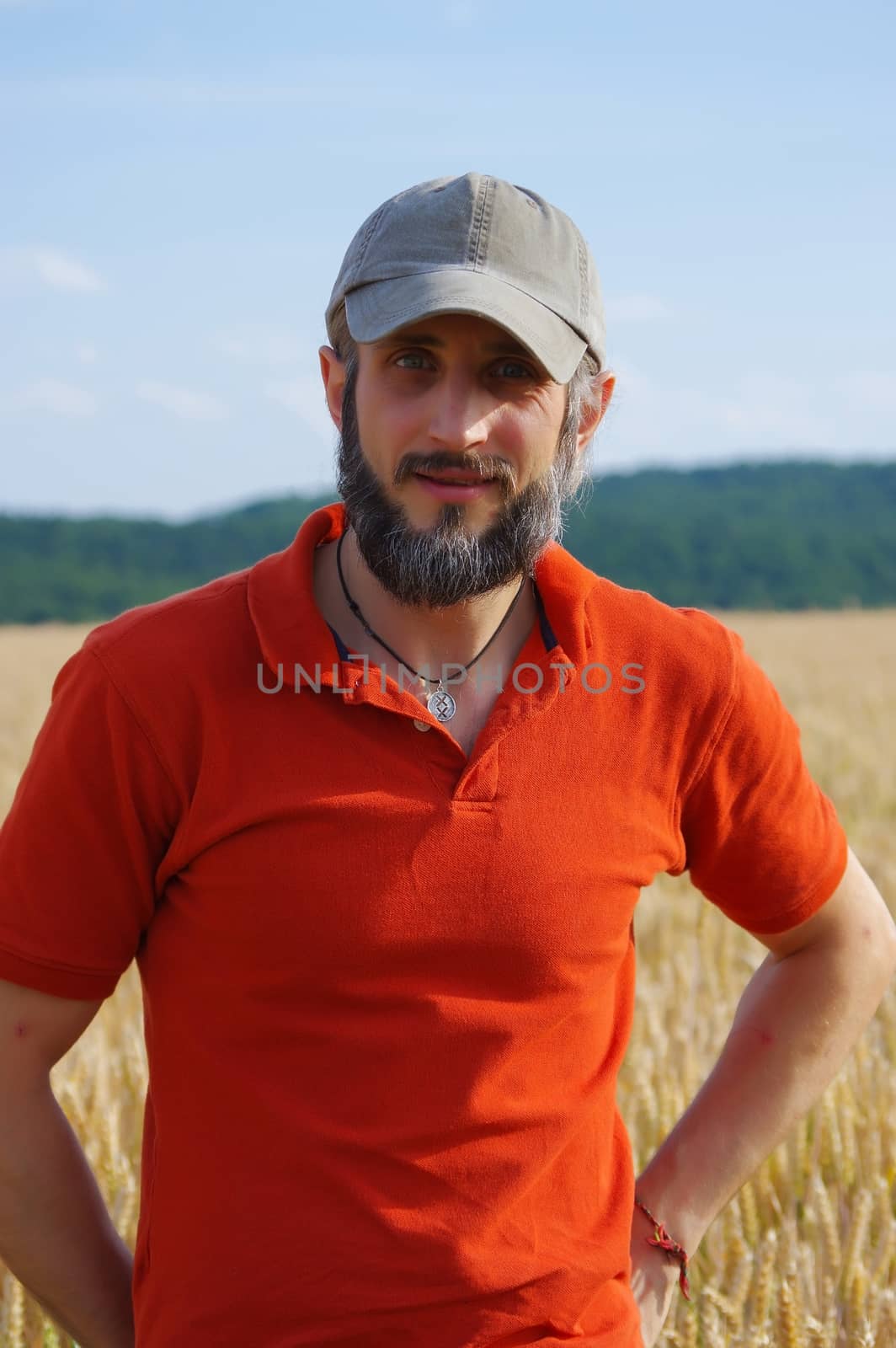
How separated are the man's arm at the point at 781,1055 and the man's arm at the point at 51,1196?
0.80 metres

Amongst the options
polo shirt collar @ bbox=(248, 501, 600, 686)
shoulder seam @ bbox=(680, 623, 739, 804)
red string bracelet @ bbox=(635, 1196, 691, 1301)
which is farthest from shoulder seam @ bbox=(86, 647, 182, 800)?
Result: red string bracelet @ bbox=(635, 1196, 691, 1301)

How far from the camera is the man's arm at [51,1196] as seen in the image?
5.99 feet

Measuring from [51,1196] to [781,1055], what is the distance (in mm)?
1094

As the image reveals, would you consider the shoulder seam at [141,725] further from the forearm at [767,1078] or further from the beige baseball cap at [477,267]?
the forearm at [767,1078]

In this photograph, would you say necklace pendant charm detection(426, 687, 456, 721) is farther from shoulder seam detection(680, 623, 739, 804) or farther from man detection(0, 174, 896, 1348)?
shoulder seam detection(680, 623, 739, 804)

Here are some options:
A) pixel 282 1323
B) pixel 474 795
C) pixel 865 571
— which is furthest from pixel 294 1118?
pixel 865 571

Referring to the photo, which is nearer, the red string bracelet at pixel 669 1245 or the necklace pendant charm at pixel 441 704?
the necklace pendant charm at pixel 441 704

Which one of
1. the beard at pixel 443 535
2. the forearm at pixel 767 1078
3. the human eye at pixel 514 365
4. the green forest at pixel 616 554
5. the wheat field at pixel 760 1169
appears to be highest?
the green forest at pixel 616 554

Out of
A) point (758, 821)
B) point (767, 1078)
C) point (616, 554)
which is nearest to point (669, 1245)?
point (767, 1078)

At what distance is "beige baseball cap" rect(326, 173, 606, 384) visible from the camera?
1.89 meters

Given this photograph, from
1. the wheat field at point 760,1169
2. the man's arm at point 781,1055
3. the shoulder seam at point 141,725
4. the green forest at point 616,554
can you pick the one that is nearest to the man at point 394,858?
the shoulder seam at point 141,725

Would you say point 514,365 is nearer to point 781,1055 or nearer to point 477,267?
point 477,267

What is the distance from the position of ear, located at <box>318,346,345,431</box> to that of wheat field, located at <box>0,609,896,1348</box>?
1.49 metres

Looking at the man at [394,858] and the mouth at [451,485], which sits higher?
the mouth at [451,485]
